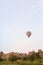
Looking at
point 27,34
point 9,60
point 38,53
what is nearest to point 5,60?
point 9,60

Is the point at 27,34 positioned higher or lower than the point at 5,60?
higher

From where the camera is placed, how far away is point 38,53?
15930 millimetres

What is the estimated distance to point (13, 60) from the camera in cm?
1408

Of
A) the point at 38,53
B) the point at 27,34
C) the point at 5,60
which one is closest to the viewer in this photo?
the point at 5,60

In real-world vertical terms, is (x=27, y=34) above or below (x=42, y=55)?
above

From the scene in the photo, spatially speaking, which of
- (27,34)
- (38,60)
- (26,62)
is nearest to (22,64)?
(26,62)

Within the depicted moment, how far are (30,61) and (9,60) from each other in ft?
4.66

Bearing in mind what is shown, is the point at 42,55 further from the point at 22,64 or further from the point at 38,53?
the point at 22,64

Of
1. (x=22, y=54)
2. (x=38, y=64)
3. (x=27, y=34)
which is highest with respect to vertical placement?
(x=27, y=34)

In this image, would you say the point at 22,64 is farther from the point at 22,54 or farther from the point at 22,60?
the point at 22,54

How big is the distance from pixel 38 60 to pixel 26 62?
37.1 inches

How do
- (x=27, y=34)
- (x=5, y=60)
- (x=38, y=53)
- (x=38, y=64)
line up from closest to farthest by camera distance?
(x=38, y=64)
(x=5, y=60)
(x=38, y=53)
(x=27, y=34)

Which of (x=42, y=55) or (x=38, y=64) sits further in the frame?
(x=42, y=55)

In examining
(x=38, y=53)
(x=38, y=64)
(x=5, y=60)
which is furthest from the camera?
(x=38, y=53)
